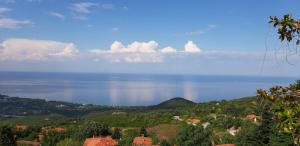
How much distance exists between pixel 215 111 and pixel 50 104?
131547 millimetres

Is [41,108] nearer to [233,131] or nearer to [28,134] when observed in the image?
[28,134]

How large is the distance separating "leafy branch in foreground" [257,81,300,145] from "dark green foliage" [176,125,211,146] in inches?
1190

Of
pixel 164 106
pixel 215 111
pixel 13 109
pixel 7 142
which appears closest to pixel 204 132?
pixel 7 142

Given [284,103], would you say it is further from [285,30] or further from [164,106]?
[164,106]

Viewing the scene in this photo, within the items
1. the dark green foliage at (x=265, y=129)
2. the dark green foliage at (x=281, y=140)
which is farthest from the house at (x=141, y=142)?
the dark green foliage at (x=281, y=140)

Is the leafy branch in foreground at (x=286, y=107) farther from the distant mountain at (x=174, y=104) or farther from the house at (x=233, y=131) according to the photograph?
the distant mountain at (x=174, y=104)

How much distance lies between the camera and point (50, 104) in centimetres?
19262

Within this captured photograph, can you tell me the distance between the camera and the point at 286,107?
463 cm

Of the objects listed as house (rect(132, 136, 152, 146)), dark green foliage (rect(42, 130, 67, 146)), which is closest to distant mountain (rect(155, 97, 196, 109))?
dark green foliage (rect(42, 130, 67, 146))

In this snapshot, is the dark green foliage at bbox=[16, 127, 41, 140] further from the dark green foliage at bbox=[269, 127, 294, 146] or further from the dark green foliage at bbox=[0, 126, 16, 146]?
the dark green foliage at bbox=[269, 127, 294, 146]

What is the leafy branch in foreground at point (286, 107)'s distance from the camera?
4.33m

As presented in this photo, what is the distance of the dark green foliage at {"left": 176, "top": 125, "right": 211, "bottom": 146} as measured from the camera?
114 ft

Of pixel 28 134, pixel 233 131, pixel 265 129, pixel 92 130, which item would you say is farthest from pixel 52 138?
pixel 265 129

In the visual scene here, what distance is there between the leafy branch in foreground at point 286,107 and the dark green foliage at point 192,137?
3022cm
